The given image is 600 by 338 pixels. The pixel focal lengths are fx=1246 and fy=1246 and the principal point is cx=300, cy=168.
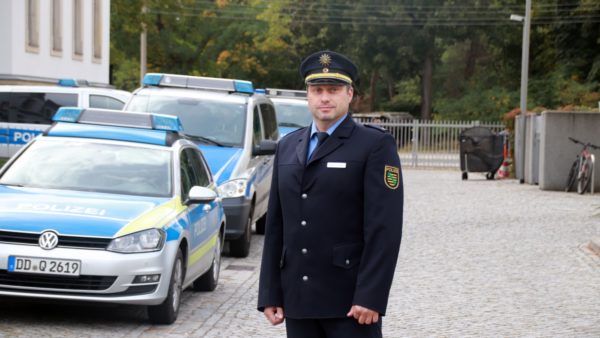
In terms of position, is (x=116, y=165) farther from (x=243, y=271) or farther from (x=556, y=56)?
(x=556, y=56)

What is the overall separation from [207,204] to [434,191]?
62.8 feet

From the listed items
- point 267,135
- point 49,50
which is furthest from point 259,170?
point 49,50

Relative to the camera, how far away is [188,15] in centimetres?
6731

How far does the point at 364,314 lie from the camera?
4.91m

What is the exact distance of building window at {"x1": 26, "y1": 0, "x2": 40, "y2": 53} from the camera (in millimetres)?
41500

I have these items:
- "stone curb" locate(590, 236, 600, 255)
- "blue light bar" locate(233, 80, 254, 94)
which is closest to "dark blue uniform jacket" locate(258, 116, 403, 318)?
"stone curb" locate(590, 236, 600, 255)

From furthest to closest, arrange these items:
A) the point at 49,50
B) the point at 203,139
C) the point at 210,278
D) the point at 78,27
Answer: the point at 78,27, the point at 49,50, the point at 203,139, the point at 210,278

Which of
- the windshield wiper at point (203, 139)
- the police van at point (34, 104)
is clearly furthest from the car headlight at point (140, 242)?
the police van at point (34, 104)

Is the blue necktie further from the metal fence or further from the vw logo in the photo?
the metal fence

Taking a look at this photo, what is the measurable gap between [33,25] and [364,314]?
38.4m

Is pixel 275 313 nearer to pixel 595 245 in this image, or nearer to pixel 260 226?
pixel 595 245

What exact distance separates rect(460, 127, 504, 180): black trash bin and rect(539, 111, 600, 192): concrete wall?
6.75 metres

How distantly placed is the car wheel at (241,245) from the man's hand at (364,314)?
9961 mm

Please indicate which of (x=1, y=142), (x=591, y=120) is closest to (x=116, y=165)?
(x=1, y=142)
